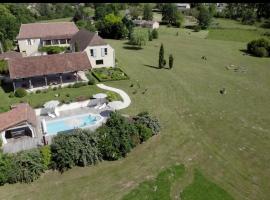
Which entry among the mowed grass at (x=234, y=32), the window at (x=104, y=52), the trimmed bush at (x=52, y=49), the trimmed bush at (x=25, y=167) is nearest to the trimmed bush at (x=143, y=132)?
the trimmed bush at (x=25, y=167)

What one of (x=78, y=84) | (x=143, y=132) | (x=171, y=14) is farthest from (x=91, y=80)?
(x=171, y=14)

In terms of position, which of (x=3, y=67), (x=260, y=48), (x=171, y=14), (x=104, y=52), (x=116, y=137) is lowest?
(x=116, y=137)

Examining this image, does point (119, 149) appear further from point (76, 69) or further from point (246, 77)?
point (246, 77)

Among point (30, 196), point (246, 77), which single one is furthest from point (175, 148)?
point (246, 77)

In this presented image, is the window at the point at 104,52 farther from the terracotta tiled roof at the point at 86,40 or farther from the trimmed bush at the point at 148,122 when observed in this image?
the trimmed bush at the point at 148,122

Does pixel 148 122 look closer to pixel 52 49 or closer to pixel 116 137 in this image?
pixel 116 137

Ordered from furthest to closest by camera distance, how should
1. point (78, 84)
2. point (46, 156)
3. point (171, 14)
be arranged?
point (171, 14) → point (78, 84) → point (46, 156)

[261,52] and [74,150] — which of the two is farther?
[261,52]

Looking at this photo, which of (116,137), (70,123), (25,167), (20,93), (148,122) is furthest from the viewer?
(20,93)
